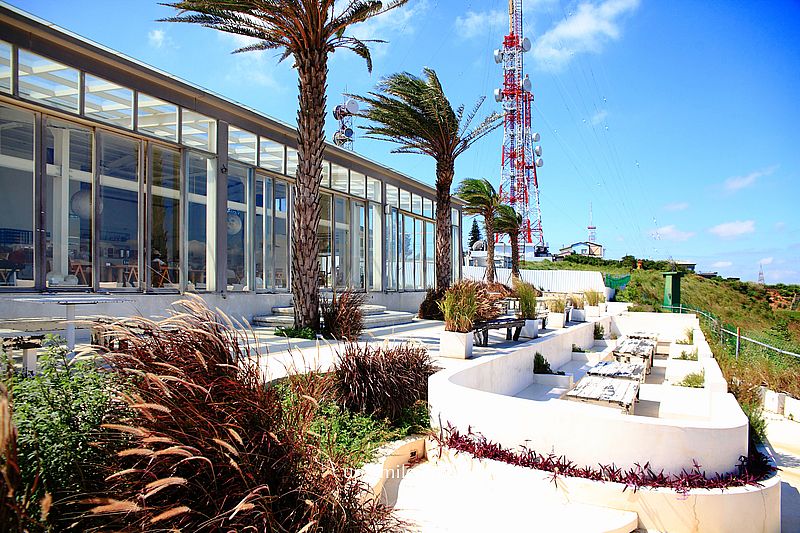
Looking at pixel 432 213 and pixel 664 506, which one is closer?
pixel 664 506

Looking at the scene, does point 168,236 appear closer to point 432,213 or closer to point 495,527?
point 495,527

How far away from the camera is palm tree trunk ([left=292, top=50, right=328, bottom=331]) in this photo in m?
10.4

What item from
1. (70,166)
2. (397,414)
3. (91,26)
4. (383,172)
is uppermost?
(91,26)

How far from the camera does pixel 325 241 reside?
1595 centimetres

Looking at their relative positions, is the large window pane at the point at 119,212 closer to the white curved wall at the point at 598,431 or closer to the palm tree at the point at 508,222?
the white curved wall at the point at 598,431

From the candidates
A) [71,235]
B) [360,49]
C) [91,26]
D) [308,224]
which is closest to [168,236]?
[71,235]

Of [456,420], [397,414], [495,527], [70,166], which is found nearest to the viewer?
[495,527]

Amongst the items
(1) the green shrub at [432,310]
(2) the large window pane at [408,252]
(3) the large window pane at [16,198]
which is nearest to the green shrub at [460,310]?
(3) the large window pane at [16,198]

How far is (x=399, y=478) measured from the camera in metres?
4.66

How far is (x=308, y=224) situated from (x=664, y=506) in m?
7.96

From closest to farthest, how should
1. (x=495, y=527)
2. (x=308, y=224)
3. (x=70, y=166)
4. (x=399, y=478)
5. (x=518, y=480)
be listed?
(x=495, y=527) → (x=518, y=480) → (x=399, y=478) → (x=70, y=166) → (x=308, y=224)

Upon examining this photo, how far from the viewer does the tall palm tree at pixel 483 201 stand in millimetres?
25578

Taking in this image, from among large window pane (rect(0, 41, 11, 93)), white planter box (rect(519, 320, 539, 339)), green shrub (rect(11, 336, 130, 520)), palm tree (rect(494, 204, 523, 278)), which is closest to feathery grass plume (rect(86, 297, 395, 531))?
green shrub (rect(11, 336, 130, 520))

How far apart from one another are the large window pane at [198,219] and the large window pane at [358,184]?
5.82m
